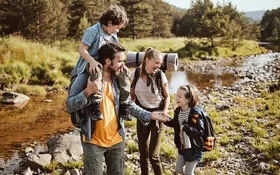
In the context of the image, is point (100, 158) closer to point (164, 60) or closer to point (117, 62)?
point (117, 62)

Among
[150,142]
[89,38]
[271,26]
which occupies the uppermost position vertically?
[271,26]

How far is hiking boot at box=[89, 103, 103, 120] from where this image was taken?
303 centimetres

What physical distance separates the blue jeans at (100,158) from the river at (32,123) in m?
5.12

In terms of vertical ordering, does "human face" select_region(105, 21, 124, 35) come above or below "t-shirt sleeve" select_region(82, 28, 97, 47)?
above

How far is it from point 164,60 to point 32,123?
7.44m

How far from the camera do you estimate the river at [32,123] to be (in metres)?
8.65

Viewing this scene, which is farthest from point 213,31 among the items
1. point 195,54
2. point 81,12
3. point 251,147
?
point 251,147

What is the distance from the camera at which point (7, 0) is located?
40969mm

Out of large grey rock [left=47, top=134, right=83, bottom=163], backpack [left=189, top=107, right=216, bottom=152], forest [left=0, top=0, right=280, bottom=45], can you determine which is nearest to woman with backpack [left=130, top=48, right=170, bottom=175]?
backpack [left=189, top=107, right=216, bottom=152]

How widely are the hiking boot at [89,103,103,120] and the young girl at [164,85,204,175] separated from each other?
1433 millimetres

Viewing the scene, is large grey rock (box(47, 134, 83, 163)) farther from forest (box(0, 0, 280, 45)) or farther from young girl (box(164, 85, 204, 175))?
forest (box(0, 0, 280, 45))

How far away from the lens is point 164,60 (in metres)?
4.91

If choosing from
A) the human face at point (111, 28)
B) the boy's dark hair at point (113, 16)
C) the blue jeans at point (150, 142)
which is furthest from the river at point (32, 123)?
the boy's dark hair at point (113, 16)

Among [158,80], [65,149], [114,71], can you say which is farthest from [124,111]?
[65,149]
